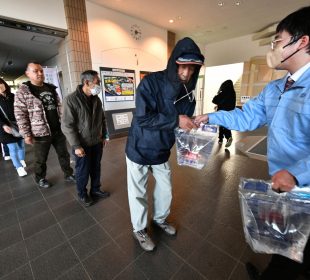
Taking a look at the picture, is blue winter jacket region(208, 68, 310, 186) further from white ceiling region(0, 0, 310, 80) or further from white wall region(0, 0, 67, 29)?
white ceiling region(0, 0, 310, 80)

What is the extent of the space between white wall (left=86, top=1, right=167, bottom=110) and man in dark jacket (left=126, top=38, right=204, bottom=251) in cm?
409

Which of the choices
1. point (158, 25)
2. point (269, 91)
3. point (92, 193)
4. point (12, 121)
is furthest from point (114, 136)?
point (269, 91)

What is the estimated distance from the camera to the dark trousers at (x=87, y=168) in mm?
1996

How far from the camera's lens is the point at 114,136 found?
5246 mm

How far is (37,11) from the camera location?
3.65 m

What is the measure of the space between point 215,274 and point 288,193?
3.14 ft

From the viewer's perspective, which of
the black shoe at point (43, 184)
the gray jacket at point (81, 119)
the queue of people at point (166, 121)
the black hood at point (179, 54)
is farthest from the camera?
the black shoe at point (43, 184)

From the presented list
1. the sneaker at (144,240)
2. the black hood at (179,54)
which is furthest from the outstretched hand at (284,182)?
the sneaker at (144,240)

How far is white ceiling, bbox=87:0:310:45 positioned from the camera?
4.59 meters

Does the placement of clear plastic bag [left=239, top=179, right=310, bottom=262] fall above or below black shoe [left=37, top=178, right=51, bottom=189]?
above

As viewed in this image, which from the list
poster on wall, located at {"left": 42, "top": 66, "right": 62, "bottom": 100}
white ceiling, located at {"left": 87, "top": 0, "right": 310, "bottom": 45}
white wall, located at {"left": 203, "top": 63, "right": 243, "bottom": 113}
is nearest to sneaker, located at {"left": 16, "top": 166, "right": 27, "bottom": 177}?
poster on wall, located at {"left": 42, "top": 66, "right": 62, "bottom": 100}

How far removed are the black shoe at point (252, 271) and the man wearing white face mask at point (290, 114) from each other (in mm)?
399

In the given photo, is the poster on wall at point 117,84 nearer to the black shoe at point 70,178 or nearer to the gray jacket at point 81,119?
the black shoe at point 70,178

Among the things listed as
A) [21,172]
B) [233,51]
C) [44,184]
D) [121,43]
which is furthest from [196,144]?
[233,51]
